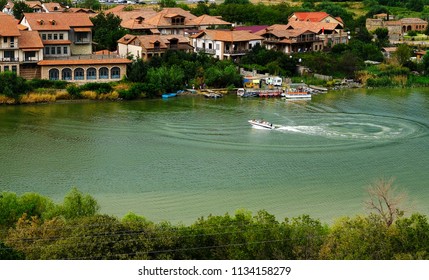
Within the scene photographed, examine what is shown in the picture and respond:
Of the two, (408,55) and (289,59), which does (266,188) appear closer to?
(289,59)

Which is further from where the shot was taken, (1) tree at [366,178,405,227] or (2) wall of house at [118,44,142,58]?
(2) wall of house at [118,44,142,58]

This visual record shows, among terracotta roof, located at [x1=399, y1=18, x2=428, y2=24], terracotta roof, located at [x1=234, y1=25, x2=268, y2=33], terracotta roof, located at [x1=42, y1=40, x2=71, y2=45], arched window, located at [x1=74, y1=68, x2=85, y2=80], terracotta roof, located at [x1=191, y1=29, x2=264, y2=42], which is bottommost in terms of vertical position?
arched window, located at [x1=74, y1=68, x2=85, y2=80]

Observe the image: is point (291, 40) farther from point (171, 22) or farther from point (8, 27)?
point (8, 27)

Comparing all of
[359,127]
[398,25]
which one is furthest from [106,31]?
[398,25]

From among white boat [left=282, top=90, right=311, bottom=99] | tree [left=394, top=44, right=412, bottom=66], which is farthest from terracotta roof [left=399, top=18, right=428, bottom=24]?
white boat [left=282, top=90, right=311, bottom=99]

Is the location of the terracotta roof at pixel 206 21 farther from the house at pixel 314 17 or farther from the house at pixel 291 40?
the house at pixel 314 17

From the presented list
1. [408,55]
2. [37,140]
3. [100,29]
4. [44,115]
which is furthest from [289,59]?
[37,140]

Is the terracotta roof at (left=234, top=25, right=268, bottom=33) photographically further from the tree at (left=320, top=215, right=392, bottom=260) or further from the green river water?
the tree at (left=320, top=215, right=392, bottom=260)
